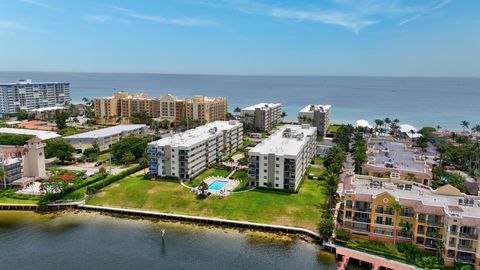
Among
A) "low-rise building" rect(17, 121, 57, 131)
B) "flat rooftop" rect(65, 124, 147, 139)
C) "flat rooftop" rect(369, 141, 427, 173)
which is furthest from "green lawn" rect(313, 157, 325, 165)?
"low-rise building" rect(17, 121, 57, 131)

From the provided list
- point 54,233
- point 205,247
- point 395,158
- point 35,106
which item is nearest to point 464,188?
Answer: point 395,158

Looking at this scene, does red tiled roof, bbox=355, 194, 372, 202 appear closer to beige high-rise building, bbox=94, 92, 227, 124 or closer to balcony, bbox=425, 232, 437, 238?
balcony, bbox=425, 232, 437, 238

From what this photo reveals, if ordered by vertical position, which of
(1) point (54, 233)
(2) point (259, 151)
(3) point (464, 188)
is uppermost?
(2) point (259, 151)

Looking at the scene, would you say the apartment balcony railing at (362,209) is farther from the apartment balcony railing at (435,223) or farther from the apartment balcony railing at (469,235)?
the apartment balcony railing at (469,235)

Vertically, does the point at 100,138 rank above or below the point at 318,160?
above

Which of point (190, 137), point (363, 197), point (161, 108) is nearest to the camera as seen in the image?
point (363, 197)

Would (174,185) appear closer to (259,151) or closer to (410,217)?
(259,151)

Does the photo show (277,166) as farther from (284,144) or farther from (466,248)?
(466,248)

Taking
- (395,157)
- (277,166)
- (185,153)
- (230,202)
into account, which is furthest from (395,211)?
(185,153)
